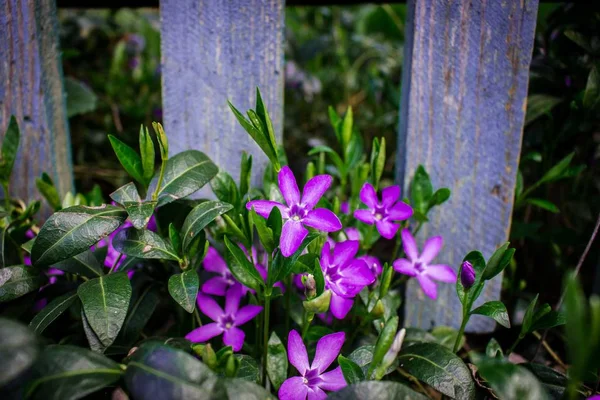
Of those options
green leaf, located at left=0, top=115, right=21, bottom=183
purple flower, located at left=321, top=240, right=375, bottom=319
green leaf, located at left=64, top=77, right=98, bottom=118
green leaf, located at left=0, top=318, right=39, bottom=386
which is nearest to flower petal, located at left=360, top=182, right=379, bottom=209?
purple flower, located at left=321, top=240, right=375, bottom=319

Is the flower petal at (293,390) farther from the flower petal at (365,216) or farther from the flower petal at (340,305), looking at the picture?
the flower petal at (365,216)

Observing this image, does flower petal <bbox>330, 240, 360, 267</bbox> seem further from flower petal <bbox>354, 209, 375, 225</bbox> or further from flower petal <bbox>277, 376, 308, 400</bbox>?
flower petal <bbox>277, 376, 308, 400</bbox>

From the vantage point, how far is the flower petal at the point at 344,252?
3.39 ft

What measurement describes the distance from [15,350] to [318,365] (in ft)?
1.68

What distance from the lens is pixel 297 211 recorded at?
Result: 969mm

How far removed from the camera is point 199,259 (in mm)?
1037

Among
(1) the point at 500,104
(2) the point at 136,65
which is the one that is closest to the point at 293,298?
(1) the point at 500,104

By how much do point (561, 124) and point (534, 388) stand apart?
3.01 feet

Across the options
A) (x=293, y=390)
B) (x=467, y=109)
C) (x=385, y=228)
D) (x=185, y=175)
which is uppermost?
(x=467, y=109)

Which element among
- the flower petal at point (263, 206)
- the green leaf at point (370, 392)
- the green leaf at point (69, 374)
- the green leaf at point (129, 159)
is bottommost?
the green leaf at point (370, 392)

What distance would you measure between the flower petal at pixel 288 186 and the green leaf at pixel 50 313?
44cm

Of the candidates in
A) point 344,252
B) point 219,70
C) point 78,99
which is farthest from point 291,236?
point 78,99

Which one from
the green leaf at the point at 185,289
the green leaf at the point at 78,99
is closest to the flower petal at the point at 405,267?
the green leaf at the point at 185,289

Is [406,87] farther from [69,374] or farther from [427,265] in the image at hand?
[69,374]
